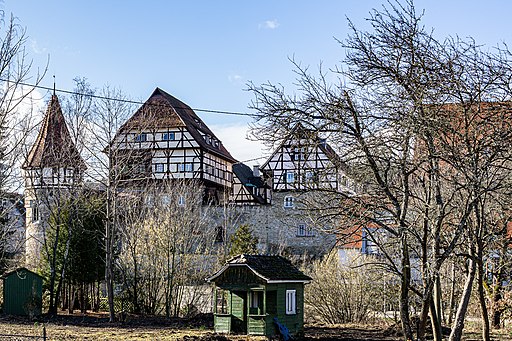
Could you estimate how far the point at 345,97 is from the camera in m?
9.22

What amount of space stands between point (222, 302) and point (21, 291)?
8.25 m

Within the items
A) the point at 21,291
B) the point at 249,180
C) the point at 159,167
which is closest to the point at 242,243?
the point at 21,291

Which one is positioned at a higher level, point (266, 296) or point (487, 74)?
point (487, 74)

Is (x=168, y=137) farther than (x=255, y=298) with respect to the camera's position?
Yes

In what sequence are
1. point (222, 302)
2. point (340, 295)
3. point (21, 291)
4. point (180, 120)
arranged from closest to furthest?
point (222, 302) → point (21, 291) → point (340, 295) → point (180, 120)

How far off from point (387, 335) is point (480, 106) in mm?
13962

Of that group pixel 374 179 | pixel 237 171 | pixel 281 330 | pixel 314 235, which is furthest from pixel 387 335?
pixel 237 171

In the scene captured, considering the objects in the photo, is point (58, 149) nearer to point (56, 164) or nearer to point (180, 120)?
point (56, 164)

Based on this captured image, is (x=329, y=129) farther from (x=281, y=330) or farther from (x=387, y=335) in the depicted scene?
(x=387, y=335)

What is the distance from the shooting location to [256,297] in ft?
68.6

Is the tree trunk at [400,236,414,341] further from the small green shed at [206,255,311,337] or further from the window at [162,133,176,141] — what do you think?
the window at [162,133,176,141]

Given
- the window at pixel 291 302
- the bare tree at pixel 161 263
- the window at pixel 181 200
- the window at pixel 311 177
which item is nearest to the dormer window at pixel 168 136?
the window at pixel 181 200

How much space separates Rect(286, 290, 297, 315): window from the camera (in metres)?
21.0

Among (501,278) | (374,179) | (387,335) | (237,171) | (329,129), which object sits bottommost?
(387,335)
